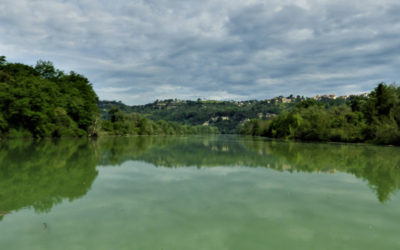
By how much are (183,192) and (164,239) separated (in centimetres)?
346

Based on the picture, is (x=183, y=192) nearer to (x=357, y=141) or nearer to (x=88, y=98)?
(x=357, y=141)

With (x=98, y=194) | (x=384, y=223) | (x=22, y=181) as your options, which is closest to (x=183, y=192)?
(x=98, y=194)

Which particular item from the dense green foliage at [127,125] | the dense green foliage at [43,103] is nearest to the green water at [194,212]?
the dense green foliage at [43,103]


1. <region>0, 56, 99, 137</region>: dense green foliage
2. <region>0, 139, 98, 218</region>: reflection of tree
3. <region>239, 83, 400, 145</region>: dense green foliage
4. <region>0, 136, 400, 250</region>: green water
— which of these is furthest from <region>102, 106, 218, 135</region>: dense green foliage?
<region>0, 136, 400, 250</region>: green water

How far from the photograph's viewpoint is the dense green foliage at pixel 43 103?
1507 inches

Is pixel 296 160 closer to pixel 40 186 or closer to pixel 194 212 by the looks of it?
pixel 194 212

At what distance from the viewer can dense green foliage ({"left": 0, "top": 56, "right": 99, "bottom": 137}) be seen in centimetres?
3828

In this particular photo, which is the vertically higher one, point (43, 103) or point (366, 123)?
point (43, 103)

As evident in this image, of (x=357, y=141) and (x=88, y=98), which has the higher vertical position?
(x=88, y=98)

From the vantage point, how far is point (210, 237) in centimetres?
446

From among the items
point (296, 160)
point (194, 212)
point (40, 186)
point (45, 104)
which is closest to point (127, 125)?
point (45, 104)

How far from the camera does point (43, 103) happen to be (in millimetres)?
41062

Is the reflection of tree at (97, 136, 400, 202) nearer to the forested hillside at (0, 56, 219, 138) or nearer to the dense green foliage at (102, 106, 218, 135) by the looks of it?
the forested hillside at (0, 56, 219, 138)

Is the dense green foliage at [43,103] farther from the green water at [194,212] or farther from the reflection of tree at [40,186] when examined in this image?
the green water at [194,212]
